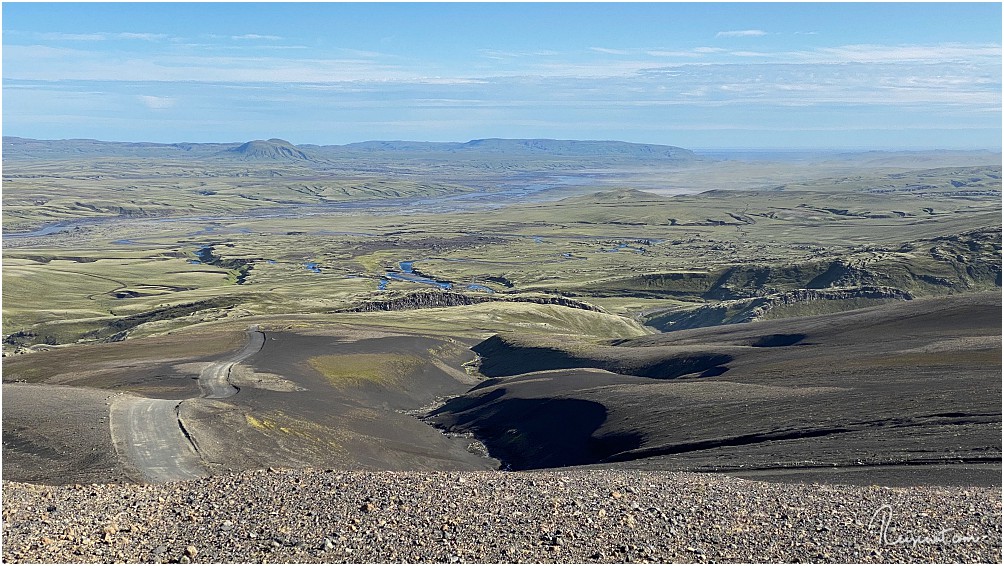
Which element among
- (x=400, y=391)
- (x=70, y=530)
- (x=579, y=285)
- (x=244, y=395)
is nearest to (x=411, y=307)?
(x=579, y=285)

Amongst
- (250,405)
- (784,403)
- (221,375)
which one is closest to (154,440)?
(250,405)

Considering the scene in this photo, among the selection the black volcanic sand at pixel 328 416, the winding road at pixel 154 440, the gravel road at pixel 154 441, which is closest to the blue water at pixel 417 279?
the black volcanic sand at pixel 328 416

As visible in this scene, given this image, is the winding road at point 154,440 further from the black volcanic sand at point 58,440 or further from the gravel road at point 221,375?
the gravel road at point 221,375

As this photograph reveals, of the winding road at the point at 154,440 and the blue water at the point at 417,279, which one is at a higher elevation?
the winding road at the point at 154,440

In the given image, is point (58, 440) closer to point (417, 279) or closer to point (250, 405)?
point (250, 405)

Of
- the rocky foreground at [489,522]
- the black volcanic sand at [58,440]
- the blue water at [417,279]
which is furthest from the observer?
the blue water at [417,279]

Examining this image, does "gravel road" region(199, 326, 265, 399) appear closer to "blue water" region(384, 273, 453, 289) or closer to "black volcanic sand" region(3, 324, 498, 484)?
"black volcanic sand" region(3, 324, 498, 484)
